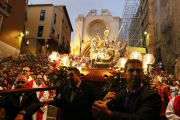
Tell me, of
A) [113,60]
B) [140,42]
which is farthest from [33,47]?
[140,42]

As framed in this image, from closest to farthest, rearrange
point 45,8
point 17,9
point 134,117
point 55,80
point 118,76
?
point 134,117 → point 118,76 → point 55,80 → point 17,9 → point 45,8

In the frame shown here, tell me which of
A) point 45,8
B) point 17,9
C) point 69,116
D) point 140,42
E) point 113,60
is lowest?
point 69,116

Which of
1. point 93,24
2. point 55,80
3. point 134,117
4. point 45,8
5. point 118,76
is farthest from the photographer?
point 93,24

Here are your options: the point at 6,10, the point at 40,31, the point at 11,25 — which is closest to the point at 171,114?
the point at 6,10

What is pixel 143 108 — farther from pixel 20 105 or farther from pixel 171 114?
pixel 20 105

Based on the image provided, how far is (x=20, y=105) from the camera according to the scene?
6.55 feet

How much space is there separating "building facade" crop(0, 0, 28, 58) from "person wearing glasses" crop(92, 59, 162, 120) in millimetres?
14966

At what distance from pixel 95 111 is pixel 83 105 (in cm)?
140

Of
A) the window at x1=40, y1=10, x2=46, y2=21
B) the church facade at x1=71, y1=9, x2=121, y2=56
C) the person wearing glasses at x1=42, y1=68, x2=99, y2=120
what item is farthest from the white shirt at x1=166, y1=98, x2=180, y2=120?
the church facade at x1=71, y1=9, x2=121, y2=56

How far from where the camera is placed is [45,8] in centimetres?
2161

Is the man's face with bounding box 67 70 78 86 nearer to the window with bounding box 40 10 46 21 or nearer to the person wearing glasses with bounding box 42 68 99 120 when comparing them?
the person wearing glasses with bounding box 42 68 99 120

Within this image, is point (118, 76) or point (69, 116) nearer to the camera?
point (69, 116)

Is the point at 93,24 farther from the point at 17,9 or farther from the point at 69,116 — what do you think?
the point at 69,116

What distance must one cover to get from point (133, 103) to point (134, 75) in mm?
275
